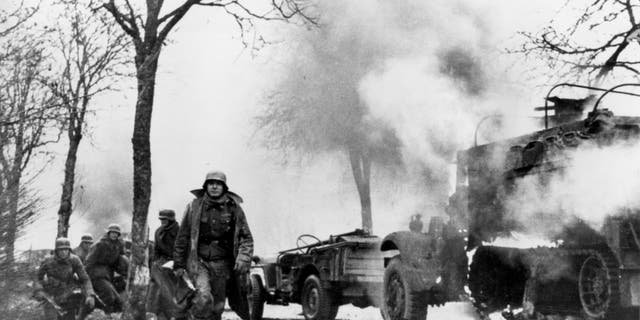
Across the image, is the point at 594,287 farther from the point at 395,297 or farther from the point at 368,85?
the point at 368,85

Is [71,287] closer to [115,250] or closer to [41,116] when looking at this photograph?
[115,250]

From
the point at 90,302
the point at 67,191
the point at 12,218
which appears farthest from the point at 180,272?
the point at 67,191

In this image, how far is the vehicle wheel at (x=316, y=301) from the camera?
13219 millimetres

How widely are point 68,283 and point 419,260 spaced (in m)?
4.66

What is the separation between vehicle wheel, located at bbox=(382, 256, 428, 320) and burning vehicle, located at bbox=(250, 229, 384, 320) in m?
1.20

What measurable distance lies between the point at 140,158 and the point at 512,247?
Result: 21.0 ft

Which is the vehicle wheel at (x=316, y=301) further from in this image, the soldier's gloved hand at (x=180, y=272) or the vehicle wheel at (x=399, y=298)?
the soldier's gloved hand at (x=180, y=272)

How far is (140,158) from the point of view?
13695 millimetres

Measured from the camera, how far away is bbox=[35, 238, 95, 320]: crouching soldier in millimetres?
11289

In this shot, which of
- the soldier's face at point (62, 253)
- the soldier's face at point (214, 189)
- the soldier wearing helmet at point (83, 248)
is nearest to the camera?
the soldier's face at point (214, 189)

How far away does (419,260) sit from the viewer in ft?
34.8

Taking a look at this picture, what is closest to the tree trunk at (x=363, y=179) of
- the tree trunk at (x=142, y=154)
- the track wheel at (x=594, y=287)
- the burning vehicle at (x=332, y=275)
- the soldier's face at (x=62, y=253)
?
the burning vehicle at (x=332, y=275)

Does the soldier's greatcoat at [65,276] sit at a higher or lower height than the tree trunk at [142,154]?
lower

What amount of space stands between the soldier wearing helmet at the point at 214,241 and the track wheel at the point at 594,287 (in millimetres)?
3303
